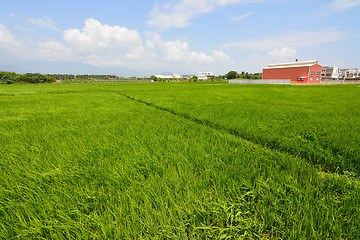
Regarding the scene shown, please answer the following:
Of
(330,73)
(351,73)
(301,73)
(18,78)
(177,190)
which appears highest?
(351,73)

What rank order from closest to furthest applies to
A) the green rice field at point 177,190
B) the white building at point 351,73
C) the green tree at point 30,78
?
the green rice field at point 177,190
the green tree at point 30,78
the white building at point 351,73

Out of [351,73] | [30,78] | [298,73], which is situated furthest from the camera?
[351,73]

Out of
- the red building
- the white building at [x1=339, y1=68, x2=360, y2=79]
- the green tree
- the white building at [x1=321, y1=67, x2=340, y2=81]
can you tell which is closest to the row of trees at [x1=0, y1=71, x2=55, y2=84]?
the green tree

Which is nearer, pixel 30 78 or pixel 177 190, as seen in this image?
pixel 177 190

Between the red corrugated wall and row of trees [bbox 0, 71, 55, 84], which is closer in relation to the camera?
the red corrugated wall

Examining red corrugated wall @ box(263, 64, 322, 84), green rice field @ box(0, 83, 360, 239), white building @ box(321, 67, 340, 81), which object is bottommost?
green rice field @ box(0, 83, 360, 239)

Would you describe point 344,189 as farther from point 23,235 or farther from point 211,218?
point 23,235

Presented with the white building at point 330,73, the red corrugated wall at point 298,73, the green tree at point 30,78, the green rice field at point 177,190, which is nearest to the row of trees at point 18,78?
the green tree at point 30,78

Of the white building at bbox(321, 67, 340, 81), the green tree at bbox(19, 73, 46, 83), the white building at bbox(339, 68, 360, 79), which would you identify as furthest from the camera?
the white building at bbox(339, 68, 360, 79)

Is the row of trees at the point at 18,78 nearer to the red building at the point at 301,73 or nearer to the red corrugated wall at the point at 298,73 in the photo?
the red corrugated wall at the point at 298,73

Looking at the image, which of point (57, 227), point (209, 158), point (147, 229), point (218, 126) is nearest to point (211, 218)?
point (147, 229)

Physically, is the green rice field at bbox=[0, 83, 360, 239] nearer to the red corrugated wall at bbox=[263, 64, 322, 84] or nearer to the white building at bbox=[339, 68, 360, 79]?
the red corrugated wall at bbox=[263, 64, 322, 84]

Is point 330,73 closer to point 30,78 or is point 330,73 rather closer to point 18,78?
point 30,78

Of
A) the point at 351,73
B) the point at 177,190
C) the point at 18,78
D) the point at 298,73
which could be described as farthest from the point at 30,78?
the point at 351,73
